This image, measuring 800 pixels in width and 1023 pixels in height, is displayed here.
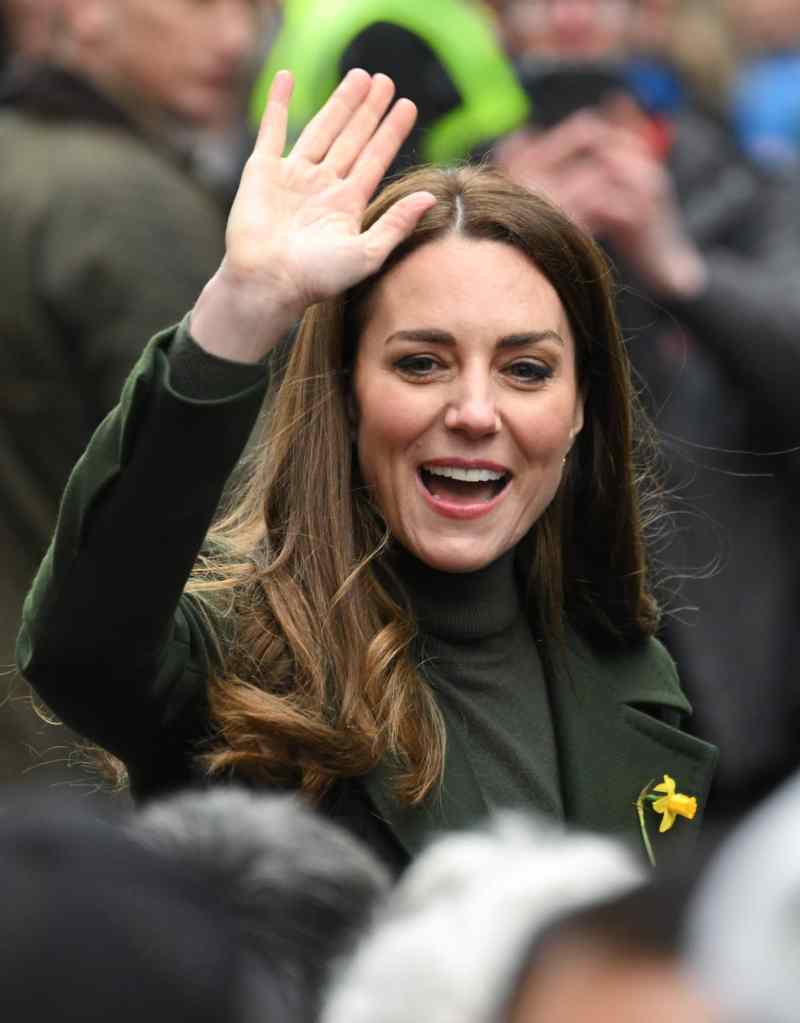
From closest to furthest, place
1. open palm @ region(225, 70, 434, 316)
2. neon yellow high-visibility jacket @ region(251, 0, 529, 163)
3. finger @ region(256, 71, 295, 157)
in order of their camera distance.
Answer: open palm @ region(225, 70, 434, 316)
finger @ region(256, 71, 295, 157)
neon yellow high-visibility jacket @ region(251, 0, 529, 163)

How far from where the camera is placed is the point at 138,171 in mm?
4520

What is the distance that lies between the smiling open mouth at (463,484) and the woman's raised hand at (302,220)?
333 millimetres

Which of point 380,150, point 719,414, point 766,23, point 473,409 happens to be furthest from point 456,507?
point 766,23

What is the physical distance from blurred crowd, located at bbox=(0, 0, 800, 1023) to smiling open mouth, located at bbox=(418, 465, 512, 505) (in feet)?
1.68

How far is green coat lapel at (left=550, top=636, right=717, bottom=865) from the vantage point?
306 centimetres

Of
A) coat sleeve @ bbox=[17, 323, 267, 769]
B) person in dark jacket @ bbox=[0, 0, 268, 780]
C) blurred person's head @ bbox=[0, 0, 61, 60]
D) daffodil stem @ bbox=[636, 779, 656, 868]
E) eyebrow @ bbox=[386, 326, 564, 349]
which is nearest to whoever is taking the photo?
coat sleeve @ bbox=[17, 323, 267, 769]

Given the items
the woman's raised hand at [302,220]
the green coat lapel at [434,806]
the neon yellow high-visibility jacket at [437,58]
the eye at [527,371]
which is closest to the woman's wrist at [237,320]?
the woman's raised hand at [302,220]

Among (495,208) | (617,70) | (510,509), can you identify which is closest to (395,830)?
(510,509)

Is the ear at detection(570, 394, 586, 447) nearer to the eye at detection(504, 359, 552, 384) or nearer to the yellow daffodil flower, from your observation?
the eye at detection(504, 359, 552, 384)

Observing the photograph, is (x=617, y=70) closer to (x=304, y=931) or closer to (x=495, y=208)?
(x=495, y=208)

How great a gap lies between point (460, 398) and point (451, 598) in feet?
1.00

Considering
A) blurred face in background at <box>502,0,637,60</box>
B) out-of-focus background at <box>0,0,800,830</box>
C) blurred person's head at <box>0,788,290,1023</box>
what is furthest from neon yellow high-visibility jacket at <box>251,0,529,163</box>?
blurred person's head at <box>0,788,290,1023</box>

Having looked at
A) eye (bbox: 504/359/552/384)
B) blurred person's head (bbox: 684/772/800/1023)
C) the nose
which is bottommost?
blurred person's head (bbox: 684/772/800/1023)

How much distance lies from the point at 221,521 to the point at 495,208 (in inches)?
26.5
